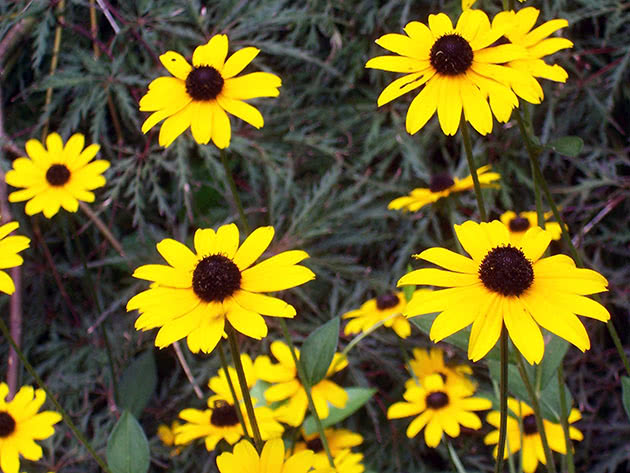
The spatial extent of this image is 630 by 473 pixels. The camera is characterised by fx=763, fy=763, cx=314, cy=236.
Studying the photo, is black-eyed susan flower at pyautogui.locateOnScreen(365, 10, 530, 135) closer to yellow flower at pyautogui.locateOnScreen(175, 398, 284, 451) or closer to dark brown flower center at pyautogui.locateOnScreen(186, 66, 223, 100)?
dark brown flower center at pyautogui.locateOnScreen(186, 66, 223, 100)

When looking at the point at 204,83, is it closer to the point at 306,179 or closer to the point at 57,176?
the point at 57,176

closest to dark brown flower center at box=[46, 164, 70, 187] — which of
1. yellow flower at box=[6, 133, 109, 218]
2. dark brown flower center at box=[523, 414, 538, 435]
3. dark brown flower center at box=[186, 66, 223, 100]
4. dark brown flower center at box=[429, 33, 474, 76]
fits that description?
yellow flower at box=[6, 133, 109, 218]

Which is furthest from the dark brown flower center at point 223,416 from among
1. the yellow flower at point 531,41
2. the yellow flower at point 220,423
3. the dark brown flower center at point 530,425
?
the yellow flower at point 531,41

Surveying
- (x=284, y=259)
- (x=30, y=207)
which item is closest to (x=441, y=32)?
(x=284, y=259)

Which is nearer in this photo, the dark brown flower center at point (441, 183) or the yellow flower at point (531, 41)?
the yellow flower at point (531, 41)

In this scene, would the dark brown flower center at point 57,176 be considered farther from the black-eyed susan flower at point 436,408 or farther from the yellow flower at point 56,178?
the black-eyed susan flower at point 436,408

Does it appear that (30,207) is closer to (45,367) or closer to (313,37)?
(45,367)
